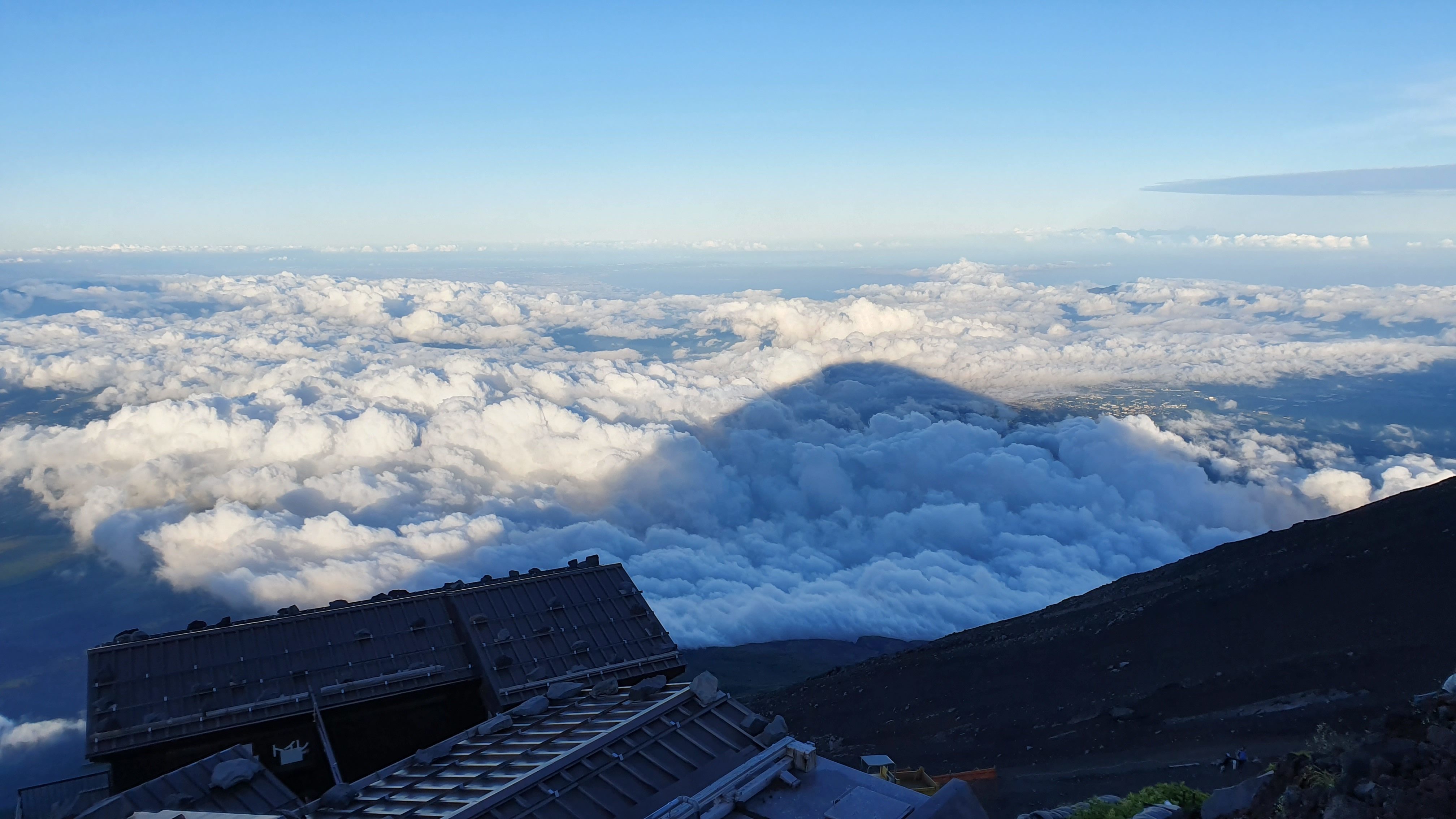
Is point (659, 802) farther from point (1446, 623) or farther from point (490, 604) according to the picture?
point (1446, 623)

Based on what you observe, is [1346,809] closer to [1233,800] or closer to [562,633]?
[1233,800]

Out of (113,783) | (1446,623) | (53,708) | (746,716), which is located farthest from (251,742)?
(53,708)

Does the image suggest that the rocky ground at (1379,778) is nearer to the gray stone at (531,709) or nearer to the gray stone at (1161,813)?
the gray stone at (1161,813)

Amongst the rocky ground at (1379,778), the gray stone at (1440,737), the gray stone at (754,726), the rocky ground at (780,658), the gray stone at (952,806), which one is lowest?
the rocky ground at (780,658)

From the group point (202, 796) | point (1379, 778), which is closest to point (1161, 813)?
point (1379, 778)

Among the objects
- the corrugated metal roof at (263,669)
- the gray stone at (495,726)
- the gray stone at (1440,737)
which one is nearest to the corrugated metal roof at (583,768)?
the gray stone at (495,726)

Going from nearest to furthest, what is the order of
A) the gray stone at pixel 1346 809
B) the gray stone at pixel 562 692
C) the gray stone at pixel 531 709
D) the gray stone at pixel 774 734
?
the gray stone at pixel 1346 809, the gray stone at pixel 774 734, the gray stone at pixel 531 709, the gray stone at pixel 562 692
